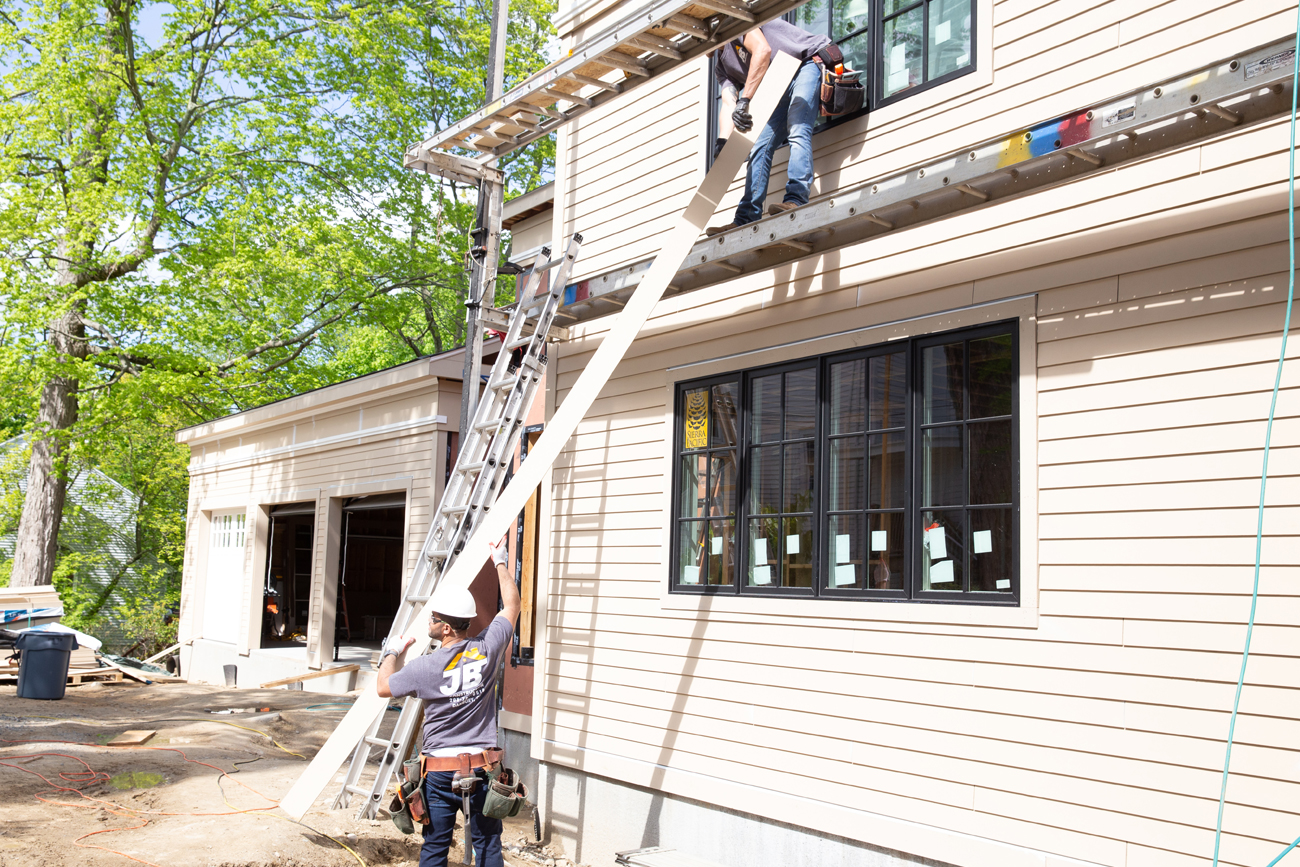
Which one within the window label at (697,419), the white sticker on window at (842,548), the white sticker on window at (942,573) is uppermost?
the window label at (697,419)

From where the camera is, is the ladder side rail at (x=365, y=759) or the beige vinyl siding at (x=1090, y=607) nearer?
the beige vinyl siding at (x=1090, y=607)

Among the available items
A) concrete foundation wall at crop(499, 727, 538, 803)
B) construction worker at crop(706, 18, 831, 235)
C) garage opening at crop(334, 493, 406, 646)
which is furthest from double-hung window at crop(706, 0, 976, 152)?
garage opening at crop(334, 493, 406, 646)

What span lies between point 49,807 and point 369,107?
24163 mm

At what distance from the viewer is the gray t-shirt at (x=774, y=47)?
645cm

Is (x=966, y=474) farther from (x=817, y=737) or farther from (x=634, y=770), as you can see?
(x=634, y=770)

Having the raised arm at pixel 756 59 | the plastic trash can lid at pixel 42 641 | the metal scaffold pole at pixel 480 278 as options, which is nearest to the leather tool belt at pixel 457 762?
the metal scaffold pole at pixel 480 278

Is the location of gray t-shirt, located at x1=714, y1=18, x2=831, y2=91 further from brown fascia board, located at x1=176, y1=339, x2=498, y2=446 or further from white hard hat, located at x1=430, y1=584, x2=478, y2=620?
brown fascia board, located at x1=176, y1=339, x2=498, y2=446

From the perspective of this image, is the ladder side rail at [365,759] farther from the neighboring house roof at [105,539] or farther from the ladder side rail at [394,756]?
the neighboring house roof at [105,539]

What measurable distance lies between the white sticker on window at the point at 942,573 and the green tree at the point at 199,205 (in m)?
19.5

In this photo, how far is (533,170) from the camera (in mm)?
29344

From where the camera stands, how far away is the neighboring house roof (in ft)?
97.1

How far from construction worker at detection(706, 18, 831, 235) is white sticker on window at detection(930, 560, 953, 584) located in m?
2.36

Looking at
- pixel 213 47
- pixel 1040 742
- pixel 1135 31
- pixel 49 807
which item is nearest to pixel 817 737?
pixel 1040 742

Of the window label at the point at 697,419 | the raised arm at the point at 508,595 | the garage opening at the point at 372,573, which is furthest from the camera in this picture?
the garage opening at the point at 372,573
